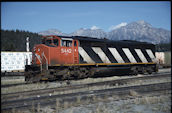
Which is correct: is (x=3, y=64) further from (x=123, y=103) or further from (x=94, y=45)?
(x=123, y=103)

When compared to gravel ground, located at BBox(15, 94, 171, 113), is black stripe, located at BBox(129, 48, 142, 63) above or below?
above

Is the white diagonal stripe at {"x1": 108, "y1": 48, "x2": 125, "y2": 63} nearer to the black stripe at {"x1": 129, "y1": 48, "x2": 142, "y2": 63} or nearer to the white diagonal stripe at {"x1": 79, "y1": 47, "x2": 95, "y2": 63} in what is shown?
the black stripe at {"x1": 129, "y1": 48, "x2": 142, "y2": 63}

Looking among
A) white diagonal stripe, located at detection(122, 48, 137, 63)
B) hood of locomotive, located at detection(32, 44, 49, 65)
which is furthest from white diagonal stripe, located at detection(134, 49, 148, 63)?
hood of locomotive, located at detection(32, 44, 49, 65)

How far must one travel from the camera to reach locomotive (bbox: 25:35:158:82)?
16.2 metres

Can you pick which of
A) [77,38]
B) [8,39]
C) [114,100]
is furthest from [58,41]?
[8,39]

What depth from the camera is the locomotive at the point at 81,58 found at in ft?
53.2

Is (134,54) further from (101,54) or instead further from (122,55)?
(101,54)

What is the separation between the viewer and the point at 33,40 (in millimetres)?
71438

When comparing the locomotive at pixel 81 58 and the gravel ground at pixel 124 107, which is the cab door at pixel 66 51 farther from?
the gravel ground at pixel 124 107

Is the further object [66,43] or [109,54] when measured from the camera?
[109,54]

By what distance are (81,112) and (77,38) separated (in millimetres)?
10667

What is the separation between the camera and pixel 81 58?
17906mm

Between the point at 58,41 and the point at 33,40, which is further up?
the point at 33,40

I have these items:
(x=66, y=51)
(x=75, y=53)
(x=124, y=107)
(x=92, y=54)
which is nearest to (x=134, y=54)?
(x=92, y=54)
